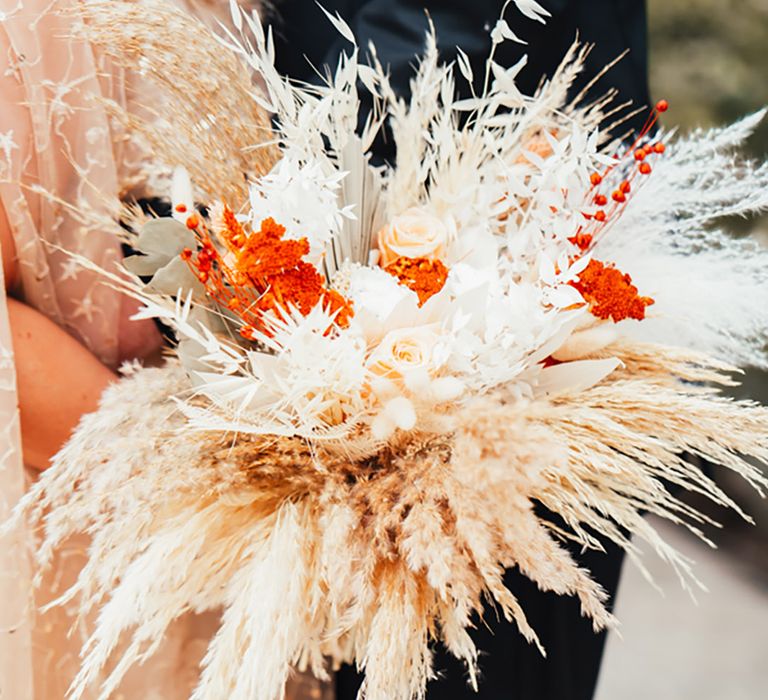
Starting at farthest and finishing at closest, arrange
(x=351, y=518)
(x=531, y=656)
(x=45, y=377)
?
1. (x=531, y=656)
2. (x=45, y=377)
3. (x=351, y=518)

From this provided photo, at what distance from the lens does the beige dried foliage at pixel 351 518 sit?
0.57 metres

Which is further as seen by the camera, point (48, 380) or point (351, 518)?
point (48, 380)

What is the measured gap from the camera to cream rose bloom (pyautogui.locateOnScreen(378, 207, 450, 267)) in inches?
27.6

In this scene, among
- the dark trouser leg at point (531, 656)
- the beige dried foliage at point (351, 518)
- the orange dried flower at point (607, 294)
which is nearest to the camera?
the beige dried foliage at point (351, 518)

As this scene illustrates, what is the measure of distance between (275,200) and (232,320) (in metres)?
0.12

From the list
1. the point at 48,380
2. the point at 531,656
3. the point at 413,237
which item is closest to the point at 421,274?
the point at 413,237

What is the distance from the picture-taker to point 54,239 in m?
0.81

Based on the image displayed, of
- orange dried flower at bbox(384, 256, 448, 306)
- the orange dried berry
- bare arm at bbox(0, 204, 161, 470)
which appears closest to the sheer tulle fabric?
bare arm at bbox(0, 204, 161, 470)

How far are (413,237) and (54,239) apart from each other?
0.37 m

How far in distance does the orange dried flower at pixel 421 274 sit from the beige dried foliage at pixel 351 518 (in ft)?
0.41

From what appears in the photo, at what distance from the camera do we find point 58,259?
82cm

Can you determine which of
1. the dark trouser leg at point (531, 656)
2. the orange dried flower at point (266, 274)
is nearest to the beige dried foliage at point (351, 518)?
the orange dried flower at point (266, 274)

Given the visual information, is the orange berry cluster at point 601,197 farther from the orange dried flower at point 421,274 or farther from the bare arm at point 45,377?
the bare arm at point 45,377

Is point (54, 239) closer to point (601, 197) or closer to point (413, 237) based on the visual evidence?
point (413, 237)
